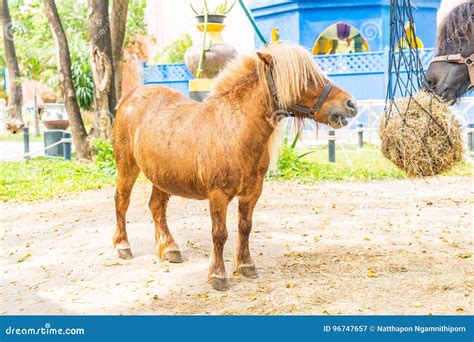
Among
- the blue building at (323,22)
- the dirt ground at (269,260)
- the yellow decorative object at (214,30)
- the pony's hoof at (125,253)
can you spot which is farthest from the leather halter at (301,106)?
the blue building at (323,22)

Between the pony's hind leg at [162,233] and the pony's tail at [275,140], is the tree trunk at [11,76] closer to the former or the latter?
the pony's hind leg at [162,233]

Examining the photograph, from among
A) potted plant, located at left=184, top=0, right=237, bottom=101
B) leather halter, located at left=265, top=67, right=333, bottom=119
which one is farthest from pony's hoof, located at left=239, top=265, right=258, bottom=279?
potted plant, located at left=184, top=0, right=237, bottom=101

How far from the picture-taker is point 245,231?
167 inches

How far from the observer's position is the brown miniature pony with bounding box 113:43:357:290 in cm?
375

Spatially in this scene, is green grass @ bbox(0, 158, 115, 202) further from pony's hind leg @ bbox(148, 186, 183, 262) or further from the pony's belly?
the pony's belly

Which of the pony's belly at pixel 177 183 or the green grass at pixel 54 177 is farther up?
the pony's belly at pixel 177 183

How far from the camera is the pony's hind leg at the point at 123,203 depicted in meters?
4.86

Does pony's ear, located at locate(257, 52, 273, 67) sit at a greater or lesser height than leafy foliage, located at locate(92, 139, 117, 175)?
greater

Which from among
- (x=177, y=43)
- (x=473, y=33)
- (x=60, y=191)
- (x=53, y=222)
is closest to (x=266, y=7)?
(x=177, y=43)

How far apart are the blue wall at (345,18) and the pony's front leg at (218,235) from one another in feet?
37.6

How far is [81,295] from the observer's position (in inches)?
162

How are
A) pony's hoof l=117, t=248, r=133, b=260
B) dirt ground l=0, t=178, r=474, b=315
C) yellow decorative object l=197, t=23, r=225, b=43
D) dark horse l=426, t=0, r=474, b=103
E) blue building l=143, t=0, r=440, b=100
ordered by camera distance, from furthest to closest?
blue building l=143, t=0, r=440, b=100 → yellow decorative object l=197, t=23, r=225, b=43 → pony's hoof l=117, t=248, r=133, b=260 → dark horse l=426, t=0, r=474, b=103 → dirt ground l=0, t=178, r=474, b=315

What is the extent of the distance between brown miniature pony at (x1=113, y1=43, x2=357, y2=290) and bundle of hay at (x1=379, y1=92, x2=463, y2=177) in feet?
2.30

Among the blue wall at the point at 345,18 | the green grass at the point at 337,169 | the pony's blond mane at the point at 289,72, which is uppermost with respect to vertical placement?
the blue wall at the point at 345,18
